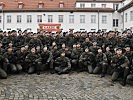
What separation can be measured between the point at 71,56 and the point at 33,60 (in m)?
1.98

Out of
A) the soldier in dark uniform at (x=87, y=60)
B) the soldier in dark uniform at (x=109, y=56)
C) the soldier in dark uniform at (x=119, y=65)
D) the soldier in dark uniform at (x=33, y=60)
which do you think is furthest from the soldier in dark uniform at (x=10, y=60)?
the soldier in dark uniform at (x=119, y=65)

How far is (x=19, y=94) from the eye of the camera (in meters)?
11.5

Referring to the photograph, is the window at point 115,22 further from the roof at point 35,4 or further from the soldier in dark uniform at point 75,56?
the soldier in dark uniform at point 75,56

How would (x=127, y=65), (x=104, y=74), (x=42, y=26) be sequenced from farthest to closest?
(x=42, y=26) → (x=104, y=74) → (x=127, y=65)

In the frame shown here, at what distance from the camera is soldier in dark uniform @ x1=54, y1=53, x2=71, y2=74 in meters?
15.7

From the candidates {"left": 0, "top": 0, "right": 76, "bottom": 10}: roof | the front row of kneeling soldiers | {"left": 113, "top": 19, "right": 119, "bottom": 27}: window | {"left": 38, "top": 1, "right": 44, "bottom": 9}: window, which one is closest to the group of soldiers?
the front row of kneeling soldiers

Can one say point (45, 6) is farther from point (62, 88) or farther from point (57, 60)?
point (62, 88)

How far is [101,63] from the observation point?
15.1m

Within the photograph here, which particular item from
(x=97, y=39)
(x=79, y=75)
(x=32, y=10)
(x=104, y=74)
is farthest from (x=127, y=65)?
(x=32, y=10)

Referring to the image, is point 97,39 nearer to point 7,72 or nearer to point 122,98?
point 7,72

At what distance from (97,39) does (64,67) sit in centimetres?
303

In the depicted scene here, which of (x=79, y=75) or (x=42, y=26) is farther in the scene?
(x=42, y=26)

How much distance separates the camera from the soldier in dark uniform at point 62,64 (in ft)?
51.4

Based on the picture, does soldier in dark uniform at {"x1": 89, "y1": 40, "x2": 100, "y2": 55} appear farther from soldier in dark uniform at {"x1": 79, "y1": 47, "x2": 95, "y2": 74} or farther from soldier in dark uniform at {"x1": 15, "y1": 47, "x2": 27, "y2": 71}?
soldier in dark uniform at {"x1": 15, "y1": 47, "x2": 27, "y2": 71}
